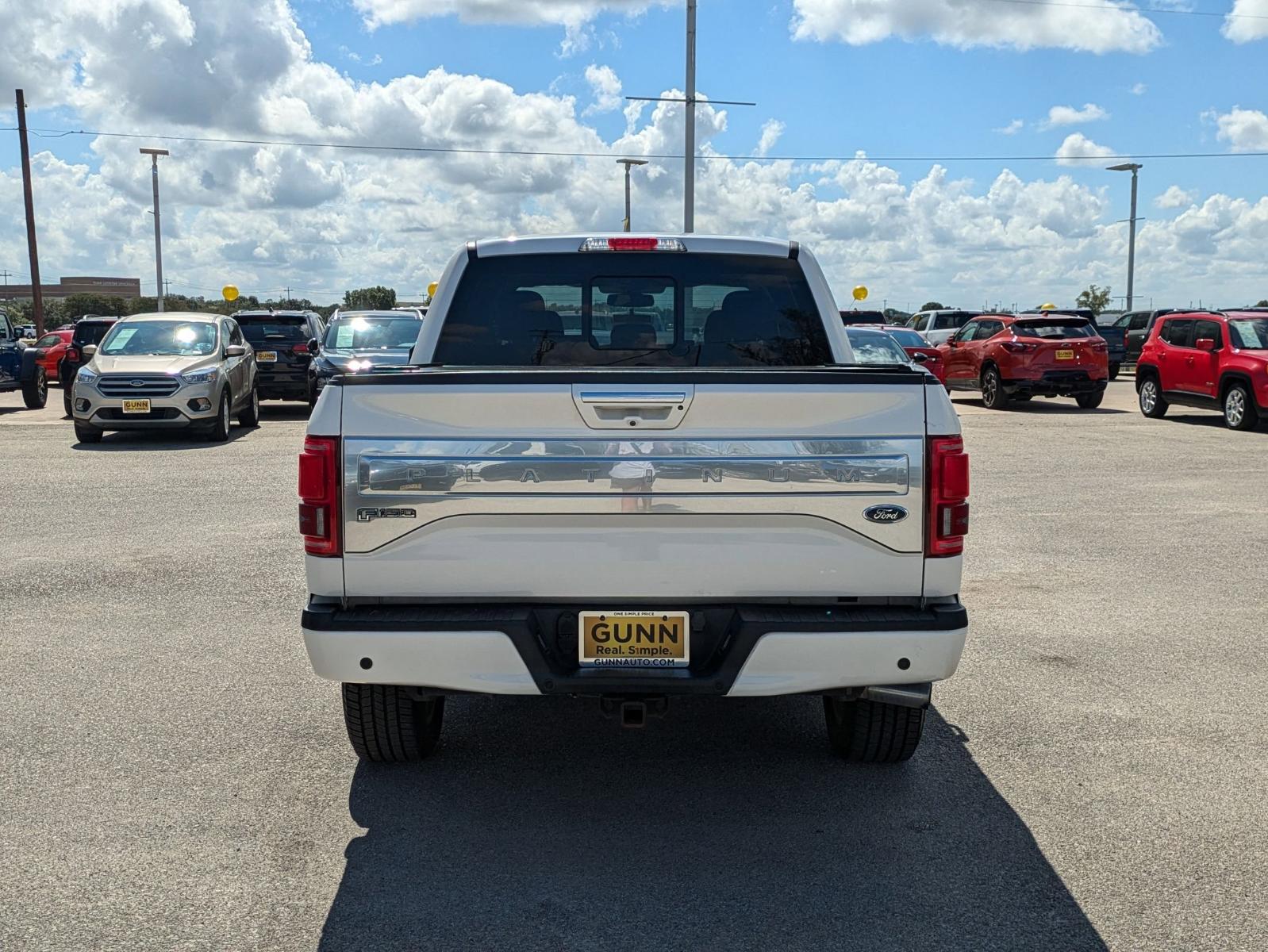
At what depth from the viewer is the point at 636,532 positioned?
3.88 metres

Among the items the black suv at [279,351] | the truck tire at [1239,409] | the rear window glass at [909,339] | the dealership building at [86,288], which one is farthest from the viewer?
the dealership building at [86,288]

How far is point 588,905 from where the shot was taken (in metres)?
3.63

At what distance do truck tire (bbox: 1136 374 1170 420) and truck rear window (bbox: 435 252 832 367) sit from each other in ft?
55.4

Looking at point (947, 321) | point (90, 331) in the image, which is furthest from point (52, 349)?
point (947, 321)

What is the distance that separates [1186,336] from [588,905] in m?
18.8

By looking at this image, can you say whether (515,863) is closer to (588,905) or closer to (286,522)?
(588,905)

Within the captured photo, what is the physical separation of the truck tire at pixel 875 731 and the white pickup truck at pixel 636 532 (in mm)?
593

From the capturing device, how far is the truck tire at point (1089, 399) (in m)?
22.8

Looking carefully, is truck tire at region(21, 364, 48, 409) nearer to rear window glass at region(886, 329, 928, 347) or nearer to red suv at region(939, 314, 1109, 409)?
rear window glass at region(886, 329, 928, 347)

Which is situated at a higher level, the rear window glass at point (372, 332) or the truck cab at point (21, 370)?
the rear window glass at point (372, 332)

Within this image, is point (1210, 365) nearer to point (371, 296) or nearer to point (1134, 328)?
point (1134, 328)

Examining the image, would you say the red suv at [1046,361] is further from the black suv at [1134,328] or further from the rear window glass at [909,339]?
the black suv at [1134,328]

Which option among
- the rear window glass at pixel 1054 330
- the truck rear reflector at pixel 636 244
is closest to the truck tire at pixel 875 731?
the truck rear reflector at pixel 636 244

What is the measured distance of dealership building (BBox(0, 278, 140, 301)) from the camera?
4872 inches
